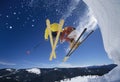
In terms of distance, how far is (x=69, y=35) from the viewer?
1037 cm

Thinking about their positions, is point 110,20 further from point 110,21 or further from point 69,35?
point 69,35

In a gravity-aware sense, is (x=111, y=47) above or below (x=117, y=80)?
above

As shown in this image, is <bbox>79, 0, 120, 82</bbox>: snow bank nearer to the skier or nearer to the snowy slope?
the snowy slope

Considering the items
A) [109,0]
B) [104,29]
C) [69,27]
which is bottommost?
[104,29]

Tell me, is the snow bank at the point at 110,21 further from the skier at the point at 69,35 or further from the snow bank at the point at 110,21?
the skier at the point at 69,35

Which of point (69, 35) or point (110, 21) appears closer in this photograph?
point (110, 21)

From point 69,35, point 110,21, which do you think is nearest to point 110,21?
point 110,21

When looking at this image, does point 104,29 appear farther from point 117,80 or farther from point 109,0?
point 117,80

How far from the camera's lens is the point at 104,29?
20.5 ft

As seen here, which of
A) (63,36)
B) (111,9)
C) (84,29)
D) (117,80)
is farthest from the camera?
(63,36)

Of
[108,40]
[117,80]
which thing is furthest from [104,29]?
[117,80]

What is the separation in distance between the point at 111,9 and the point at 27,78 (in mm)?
26291

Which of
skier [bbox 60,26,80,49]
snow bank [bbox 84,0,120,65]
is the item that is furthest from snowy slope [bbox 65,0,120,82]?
skier [bbox 60,26,80,49]

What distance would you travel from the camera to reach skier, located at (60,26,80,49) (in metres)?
10.2
